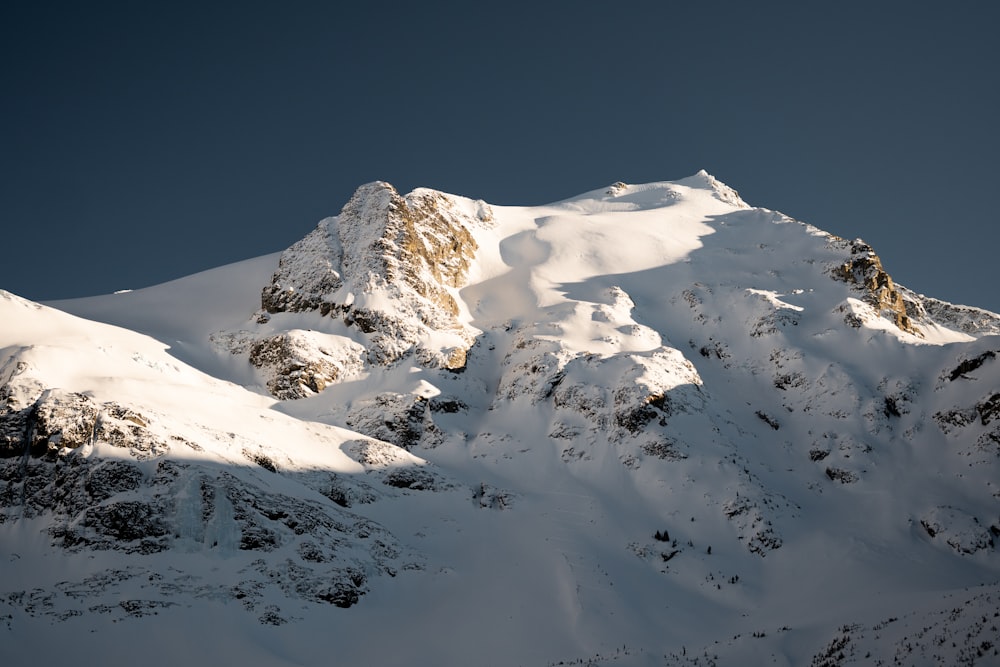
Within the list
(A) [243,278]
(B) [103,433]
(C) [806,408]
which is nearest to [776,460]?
(C) [806,408]

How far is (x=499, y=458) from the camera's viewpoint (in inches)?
2120

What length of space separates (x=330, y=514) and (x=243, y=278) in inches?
1942

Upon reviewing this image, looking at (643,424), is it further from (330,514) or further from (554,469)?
(330,514)

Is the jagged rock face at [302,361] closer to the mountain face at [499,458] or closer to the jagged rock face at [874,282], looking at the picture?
the mountain face at [499,458]

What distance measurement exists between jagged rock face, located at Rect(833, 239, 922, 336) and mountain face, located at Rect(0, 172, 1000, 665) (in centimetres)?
39

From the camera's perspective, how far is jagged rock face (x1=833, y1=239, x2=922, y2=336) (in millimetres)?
71250

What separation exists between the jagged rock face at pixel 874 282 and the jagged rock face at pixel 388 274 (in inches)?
1583

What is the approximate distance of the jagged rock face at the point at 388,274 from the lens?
65500mm

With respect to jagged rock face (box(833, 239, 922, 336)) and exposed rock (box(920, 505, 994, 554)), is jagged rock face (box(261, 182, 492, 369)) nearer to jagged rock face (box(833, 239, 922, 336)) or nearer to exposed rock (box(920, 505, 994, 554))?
exposed rock (box(920, 505, 994, 554))

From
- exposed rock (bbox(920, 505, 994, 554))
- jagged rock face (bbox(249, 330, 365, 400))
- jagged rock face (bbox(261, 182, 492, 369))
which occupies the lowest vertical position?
exposed rock (bbox(920, 505, 994, 554))

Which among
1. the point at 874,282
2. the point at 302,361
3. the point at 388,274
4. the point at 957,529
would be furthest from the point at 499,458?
the point at 874,282

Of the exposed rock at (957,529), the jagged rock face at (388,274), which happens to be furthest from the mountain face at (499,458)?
the jagged rock face at (388,274)

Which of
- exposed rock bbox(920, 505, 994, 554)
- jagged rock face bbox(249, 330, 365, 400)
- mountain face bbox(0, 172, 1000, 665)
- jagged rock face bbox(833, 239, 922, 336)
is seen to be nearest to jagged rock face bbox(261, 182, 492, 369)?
mountain face bbox(0, 172, 1000, 665)

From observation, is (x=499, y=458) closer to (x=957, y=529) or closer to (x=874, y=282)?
(x=957, y=529)
